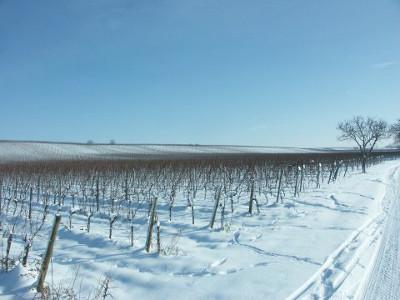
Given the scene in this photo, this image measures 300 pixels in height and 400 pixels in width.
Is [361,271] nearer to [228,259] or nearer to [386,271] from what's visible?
[386,271]

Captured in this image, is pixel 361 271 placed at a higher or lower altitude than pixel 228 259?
higher

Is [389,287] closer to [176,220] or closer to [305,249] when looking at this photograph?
[305,249]

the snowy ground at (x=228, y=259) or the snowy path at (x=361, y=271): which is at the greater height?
the snowy path at (x=361, y=271)

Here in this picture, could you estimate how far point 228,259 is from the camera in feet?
18.9

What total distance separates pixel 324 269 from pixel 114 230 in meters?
5.27

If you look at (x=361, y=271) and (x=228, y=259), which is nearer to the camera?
(x=361, y=271)

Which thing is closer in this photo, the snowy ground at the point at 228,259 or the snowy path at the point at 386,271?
the snowy path at the point at 386,271

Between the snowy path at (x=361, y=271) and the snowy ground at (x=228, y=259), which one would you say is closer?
the snowy path at (x=361, y=271)

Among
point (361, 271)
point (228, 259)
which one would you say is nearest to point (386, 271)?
point (361, 271)

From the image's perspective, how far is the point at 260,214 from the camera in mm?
10227

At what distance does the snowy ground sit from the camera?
4.42 metres

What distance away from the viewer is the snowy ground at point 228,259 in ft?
14.5

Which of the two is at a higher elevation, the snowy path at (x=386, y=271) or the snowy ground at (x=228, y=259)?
the snowy path at (x=386, y=271)

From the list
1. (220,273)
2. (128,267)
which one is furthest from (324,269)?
(128,267)
